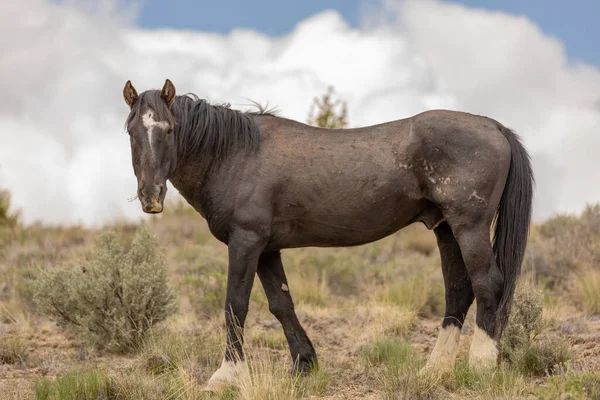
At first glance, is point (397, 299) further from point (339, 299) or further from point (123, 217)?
point (123, 217)

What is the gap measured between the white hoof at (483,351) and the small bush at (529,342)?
0.35 meters

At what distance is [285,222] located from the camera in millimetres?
6695

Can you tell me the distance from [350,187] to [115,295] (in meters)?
3.80

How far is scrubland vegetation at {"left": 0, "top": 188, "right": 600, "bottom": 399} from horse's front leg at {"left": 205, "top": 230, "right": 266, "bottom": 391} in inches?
Answer: 10.2

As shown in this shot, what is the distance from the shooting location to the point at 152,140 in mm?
6195

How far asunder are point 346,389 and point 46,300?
458cm

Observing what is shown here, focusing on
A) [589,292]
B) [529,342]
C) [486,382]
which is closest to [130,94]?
[486,382]

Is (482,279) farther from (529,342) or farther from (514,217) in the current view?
(529,342)

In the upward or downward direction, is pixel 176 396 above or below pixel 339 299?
below

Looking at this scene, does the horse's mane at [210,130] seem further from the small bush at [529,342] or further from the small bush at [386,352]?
the small bush at [529,342]

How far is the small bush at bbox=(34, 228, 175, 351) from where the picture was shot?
29.0ft

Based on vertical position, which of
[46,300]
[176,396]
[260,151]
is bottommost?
→ [176,396]

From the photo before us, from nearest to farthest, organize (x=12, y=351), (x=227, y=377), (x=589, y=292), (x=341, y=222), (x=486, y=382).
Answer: (x=486, y=382), (x=227, y=377), (x=341, y=222), (x=12, y=351), (x=589, y=292)

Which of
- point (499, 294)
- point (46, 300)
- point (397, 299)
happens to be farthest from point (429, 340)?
point (46, 300)
